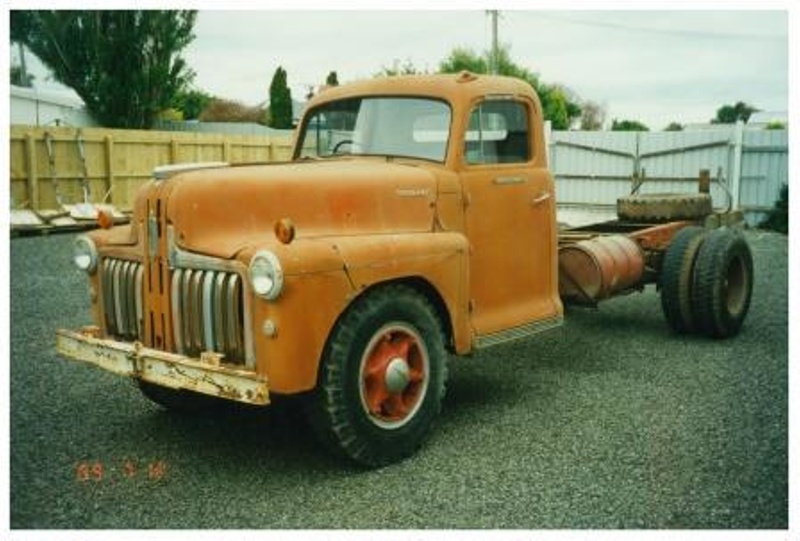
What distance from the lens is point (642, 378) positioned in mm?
5641

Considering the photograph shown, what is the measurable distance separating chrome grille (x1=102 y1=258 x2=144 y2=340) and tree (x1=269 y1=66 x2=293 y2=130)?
2249 centimetres

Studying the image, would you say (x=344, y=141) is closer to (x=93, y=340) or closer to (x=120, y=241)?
(x=120, y=241)

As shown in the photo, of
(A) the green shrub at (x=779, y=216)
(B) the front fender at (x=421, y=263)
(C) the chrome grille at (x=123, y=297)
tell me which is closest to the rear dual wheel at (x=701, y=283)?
(B) the front fender at (x=421, y=263)

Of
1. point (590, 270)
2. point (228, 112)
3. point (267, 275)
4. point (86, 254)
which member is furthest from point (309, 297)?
point (228, 112)

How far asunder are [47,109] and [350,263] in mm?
21187

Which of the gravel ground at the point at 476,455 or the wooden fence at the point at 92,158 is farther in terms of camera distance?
the wooden fence at the point at 92,158

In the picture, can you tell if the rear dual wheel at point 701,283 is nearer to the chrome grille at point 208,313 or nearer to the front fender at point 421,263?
the front fender at point 421,263

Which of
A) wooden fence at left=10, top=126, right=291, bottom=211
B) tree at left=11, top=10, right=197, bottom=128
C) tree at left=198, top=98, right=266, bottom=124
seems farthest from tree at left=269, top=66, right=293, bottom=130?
tree at left=198, top=98, right=266, bottom=124

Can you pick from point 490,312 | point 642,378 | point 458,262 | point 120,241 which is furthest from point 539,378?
point 120,241

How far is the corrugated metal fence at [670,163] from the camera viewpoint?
46.6 ft

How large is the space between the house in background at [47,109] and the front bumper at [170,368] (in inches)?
717

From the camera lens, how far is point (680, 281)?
21.4 feet
